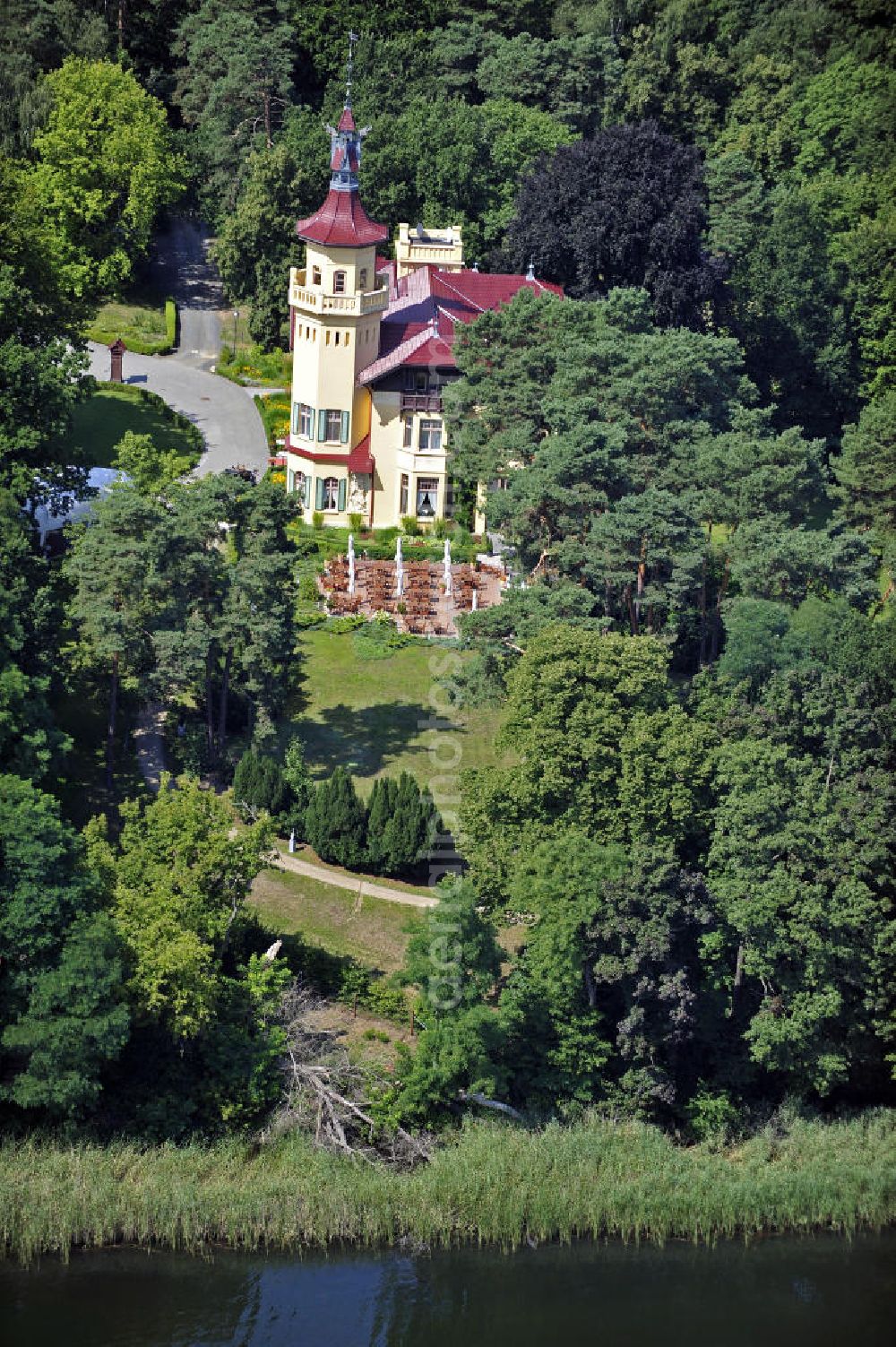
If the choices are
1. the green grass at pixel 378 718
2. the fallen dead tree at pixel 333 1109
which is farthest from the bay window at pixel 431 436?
the fallen dead tree at pixel 333 1109

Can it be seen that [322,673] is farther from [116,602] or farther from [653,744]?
[653,744]

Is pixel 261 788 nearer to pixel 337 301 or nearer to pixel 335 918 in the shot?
pixel 335 918

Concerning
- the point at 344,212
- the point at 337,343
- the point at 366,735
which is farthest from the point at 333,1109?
the point at 344,212

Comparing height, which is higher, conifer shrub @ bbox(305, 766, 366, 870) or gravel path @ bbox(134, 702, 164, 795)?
gravel path @ bbox(134, 702, 164, 795)

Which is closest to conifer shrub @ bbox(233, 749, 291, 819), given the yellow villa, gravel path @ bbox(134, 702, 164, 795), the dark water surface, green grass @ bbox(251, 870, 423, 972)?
green grass @ bbox(251, 870, 423, 972)

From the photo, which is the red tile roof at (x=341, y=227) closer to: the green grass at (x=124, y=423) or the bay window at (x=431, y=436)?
the bay window at (x=431, y=436)

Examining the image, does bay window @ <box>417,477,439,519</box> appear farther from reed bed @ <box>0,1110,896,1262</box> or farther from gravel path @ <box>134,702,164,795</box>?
reed bed @ <box>0,1110,896,1262</box>
